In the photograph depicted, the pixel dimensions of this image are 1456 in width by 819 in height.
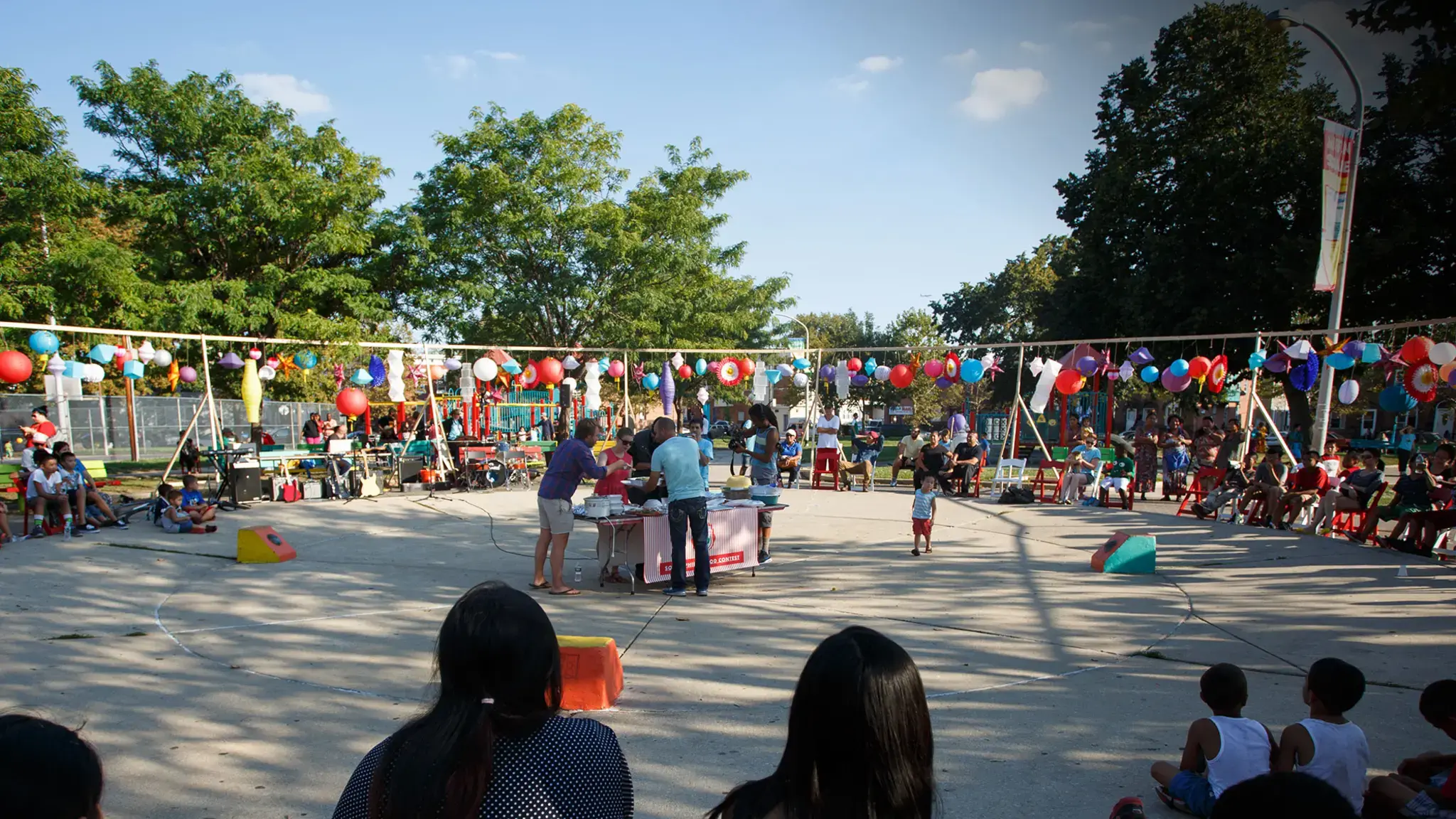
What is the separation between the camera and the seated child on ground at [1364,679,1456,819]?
352 cm

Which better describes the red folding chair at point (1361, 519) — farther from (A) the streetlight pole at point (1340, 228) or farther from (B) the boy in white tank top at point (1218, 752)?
(B) the boy in white tank top at point (1218, 752)

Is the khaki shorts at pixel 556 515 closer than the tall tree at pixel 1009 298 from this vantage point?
Yes

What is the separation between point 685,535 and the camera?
904cm

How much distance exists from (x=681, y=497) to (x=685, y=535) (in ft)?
1.69

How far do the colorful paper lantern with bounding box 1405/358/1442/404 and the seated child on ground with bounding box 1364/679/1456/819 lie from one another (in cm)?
1070

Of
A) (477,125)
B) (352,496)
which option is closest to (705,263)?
(477,125)

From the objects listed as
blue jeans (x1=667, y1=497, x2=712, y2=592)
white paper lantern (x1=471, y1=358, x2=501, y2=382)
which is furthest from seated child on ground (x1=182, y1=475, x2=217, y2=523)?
blue jeans (x1=667, y1=497, x2=712, y2=592)

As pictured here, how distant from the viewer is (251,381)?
53.3ft

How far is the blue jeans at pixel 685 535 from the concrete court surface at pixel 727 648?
0.31m

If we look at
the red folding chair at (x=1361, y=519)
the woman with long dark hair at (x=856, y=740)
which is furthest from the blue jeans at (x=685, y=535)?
the red folding chair at (x=1361, y=519)

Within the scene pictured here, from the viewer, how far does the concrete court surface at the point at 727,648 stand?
4578 mm

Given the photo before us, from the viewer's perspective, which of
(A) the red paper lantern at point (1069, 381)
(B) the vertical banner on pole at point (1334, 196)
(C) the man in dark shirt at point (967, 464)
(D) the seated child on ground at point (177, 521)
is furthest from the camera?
(C) the man in dark shirt at point (967, 464)

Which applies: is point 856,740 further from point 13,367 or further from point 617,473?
point 13,367

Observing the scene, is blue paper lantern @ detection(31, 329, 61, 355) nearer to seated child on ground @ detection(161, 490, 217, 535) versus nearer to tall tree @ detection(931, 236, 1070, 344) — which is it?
seated child on ground @ detection(161, 490, 217, 535)
